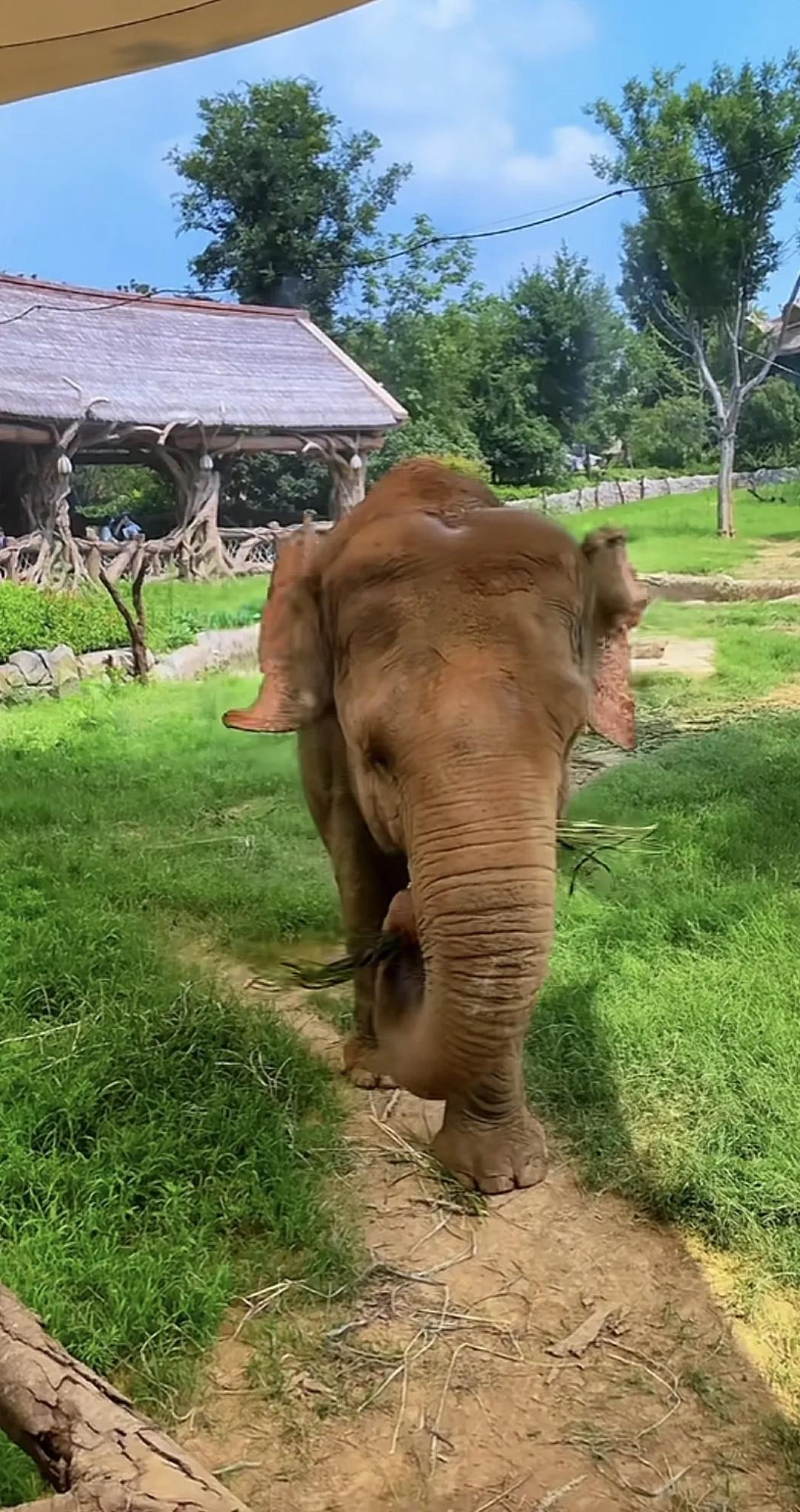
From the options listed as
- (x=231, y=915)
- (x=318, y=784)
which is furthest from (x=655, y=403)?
(x=231, y=915)

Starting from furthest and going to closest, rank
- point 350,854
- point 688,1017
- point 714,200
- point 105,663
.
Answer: point 105,663 → point 714,200 → point 688,1017 → point 350,854

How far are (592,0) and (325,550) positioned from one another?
5.94 ft

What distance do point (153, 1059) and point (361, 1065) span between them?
0.54 metres

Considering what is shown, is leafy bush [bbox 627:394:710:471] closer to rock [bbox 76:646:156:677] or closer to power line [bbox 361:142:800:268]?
power line [bbox 361:142:800:268]

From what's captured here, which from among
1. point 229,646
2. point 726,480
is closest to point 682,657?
point 726,480

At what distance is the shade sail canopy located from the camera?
2734 mm

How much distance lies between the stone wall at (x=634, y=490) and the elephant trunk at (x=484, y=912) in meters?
0.51

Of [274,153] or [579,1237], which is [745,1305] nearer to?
[579,1237]

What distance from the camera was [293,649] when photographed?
6.16 feet

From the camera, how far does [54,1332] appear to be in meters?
2.05

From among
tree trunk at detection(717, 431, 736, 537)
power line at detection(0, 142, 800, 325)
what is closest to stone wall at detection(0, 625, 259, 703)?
power line at detection(0, 142, 800, 325)

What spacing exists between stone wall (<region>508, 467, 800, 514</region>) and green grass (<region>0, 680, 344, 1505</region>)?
79 cm

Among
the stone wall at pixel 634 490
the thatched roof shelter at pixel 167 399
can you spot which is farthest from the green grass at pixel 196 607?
the stone wall at pixel 634 490

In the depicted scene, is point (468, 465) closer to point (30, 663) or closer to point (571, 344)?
point (571, 344)
